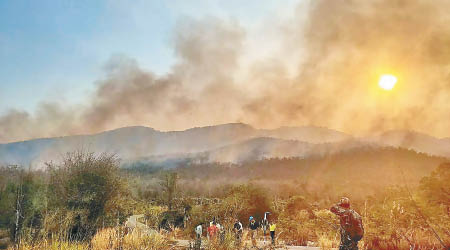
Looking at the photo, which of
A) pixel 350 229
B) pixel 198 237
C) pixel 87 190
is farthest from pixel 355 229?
pixel 87 190

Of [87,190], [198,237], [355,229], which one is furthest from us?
[87,190]

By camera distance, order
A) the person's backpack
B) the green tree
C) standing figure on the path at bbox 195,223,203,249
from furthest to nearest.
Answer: the green tree → standing figure on the path at bbox 195,223,203,249 → the person's backpack

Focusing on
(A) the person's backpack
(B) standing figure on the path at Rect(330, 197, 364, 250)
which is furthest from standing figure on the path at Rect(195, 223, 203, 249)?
(A) the person's backpack

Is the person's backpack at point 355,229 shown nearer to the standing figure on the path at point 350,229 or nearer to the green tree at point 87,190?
the standing figure on the path at point 350,229

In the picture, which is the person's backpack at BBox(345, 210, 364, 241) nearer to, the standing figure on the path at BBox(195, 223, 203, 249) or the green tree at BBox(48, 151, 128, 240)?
the standing figure on the path at BBox(195, 223, 203, 249)

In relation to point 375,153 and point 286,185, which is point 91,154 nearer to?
point 286,185

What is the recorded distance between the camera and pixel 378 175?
8031 centimetres

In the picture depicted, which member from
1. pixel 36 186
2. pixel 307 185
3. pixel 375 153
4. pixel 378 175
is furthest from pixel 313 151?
pixel 36 186

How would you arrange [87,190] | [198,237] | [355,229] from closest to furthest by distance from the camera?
[355,229]
[198,237]
[87,190]

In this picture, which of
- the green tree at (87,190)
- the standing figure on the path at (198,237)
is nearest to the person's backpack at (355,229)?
the standing figure on the path at (198,237)

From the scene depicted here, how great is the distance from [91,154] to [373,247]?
16.2m

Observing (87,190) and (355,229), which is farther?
(87,190)

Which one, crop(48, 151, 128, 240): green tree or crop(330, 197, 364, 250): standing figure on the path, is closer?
crop(330, 197, 364, 250): standing figure on the path

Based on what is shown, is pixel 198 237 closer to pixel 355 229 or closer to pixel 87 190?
Answer: pixel 87 190
